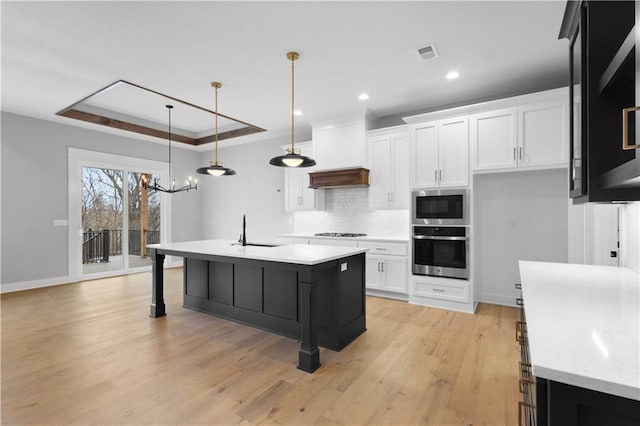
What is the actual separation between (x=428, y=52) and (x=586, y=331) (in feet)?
9.93

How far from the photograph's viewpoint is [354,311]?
3.26 m

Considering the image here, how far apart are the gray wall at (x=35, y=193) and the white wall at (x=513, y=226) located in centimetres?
679

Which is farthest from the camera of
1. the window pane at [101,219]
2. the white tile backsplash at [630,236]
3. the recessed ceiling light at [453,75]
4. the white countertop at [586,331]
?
the window pane at [101,219]

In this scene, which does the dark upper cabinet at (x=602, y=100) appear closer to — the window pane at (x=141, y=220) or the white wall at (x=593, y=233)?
the white wall at (x=593, y=233)

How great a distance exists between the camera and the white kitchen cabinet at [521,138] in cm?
354

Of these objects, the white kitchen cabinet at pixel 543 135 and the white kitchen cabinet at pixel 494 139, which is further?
the white kitchen cabinet at pixel 494 139

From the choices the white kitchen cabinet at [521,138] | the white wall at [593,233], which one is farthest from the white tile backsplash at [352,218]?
the white wall at [593,233]

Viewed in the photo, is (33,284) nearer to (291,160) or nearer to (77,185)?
(77,185)

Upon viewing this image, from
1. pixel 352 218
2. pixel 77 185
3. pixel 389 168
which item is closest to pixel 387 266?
pixel 352 218

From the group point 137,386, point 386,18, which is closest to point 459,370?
point 137,386

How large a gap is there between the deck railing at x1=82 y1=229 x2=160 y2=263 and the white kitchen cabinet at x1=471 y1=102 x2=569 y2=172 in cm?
661

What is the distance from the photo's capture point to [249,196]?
23.1ft

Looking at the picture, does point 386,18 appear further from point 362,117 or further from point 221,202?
point 221,202

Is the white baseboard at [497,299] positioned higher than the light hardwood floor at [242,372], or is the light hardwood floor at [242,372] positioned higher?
the white baseboard at [497,299]
